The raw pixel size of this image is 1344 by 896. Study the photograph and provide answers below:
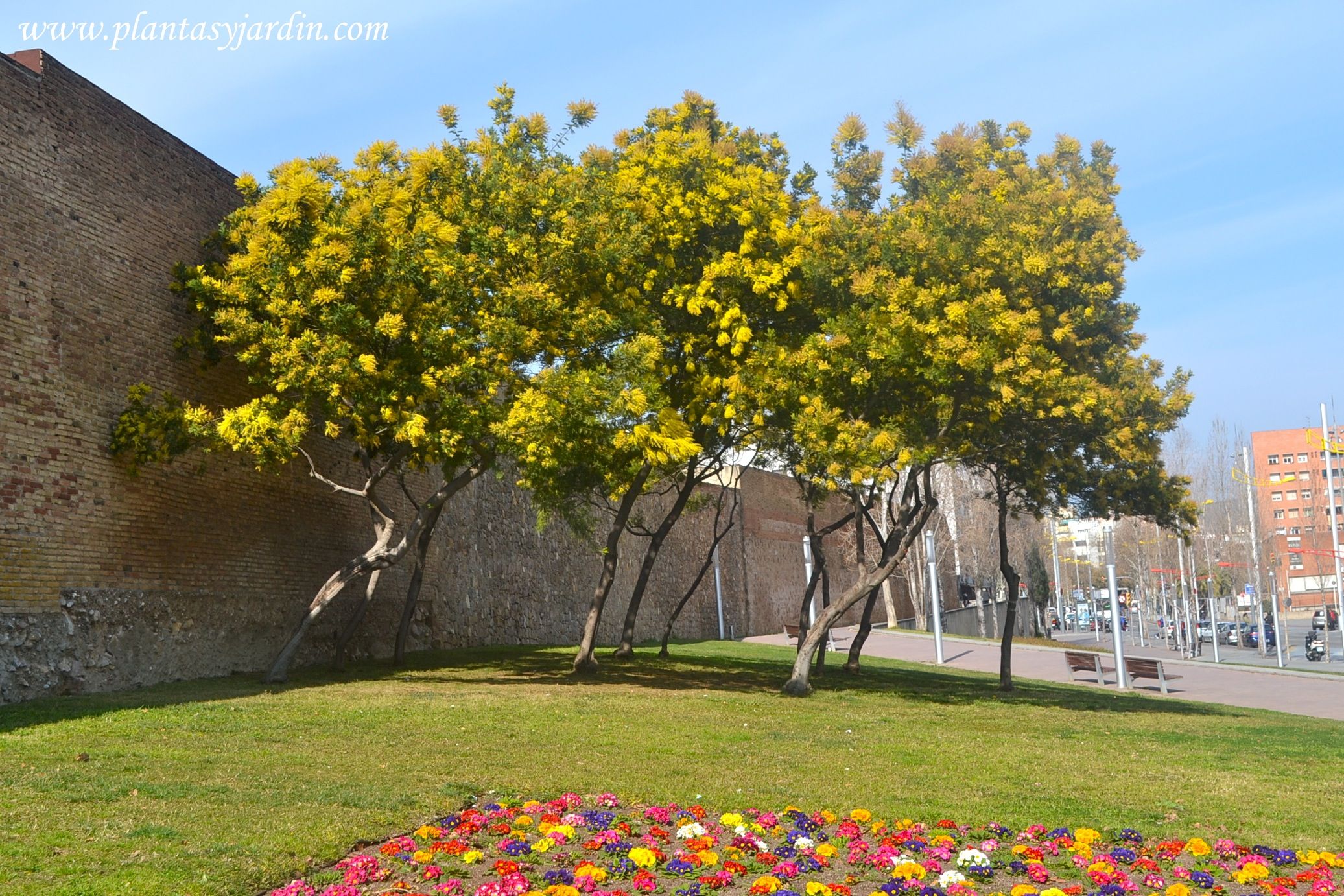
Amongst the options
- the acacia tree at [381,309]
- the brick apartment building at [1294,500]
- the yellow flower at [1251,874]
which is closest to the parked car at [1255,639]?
the brick apartment building at [1294,500]

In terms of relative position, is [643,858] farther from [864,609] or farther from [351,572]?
[864,609]

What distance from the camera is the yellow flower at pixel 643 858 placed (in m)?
6.29

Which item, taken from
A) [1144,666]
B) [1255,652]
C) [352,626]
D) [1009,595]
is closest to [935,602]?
[1144,666]

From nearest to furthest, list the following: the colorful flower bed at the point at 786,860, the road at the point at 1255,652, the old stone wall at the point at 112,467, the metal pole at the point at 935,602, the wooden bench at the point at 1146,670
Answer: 1. the colorful flower bed at the point at 786,860
2. the old stone wall at the point at 112,467
3. the wooden bench at the point at 1146,670
4. the metal pole at the point at 935,602
5. the road at the point at 1255,652

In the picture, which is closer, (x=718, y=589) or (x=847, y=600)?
(x=847, y=600)

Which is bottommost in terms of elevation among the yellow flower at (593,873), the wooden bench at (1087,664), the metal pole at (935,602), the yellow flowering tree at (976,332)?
the wooden bench at (1087,664)

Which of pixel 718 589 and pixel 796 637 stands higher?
pixel 718 589

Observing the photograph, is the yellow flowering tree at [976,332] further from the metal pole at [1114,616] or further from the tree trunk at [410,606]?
the metal pole at [1114,616]

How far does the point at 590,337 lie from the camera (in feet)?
51.1

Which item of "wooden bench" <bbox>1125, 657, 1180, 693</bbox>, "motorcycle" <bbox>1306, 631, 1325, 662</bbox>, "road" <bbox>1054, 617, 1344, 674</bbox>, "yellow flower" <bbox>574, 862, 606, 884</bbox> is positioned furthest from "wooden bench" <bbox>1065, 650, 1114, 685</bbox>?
"yellow flower" <bbox>574, 862, 606, 884</bbox>

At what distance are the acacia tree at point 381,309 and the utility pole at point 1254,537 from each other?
1277 inches

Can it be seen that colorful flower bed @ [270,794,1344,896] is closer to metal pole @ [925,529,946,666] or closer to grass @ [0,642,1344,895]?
grass @ [0,642,1344,895]

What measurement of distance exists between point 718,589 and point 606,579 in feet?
62.9

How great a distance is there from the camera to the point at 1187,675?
2984cm
